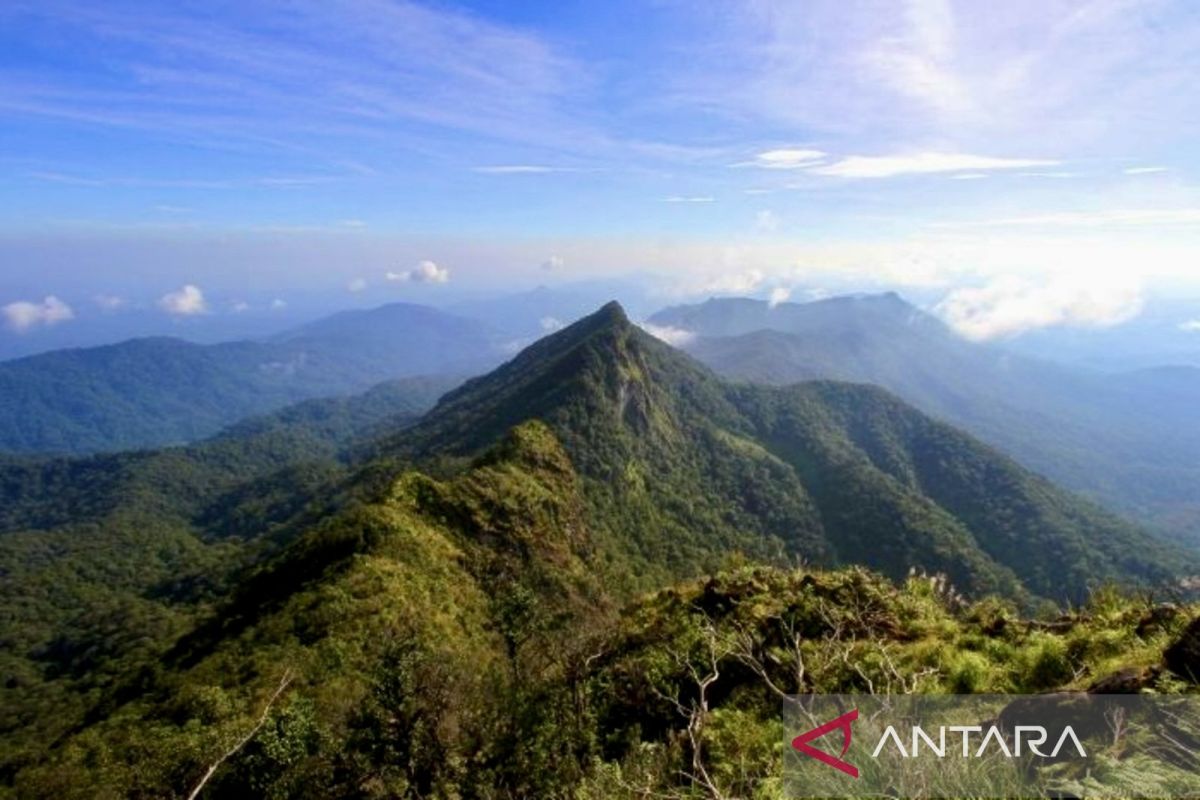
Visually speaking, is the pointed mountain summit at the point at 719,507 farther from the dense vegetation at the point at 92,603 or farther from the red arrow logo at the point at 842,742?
the red arrow logo at the point at 842,742

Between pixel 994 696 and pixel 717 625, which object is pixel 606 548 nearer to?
pixel 717 625

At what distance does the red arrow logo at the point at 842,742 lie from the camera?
772 centimetres

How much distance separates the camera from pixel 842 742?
27.7 ft

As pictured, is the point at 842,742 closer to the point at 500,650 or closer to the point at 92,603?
the point at 500,650

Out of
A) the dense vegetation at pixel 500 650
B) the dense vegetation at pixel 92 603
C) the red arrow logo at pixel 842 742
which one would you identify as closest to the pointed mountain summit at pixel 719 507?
the dense vegetation at pixel 500 650

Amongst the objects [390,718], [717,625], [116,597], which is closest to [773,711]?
[717,625]

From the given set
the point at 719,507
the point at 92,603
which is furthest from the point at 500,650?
the point at 92,603

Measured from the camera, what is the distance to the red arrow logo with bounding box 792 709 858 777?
7.72m

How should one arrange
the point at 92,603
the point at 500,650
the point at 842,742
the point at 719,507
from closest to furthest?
1. the point at 842,742
2. the point at 500,650
3. the point at 92,603
4. the point at 719,507

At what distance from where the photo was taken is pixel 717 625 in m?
18.2

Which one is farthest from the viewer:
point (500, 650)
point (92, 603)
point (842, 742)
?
point (92, 603)

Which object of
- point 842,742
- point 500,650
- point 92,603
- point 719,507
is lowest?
point 92,603

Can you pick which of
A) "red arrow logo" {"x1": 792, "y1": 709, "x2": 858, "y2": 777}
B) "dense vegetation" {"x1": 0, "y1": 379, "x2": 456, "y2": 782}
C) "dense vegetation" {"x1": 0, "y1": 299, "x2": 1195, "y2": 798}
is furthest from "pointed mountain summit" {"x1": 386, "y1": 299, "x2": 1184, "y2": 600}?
"red arrow logo" {"x1": 792, "y1": 709, "x2": 858, "y2": 777}

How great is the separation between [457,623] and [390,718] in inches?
1241
